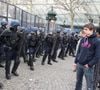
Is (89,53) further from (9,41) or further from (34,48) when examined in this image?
(34,48)

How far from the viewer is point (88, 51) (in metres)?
7.49

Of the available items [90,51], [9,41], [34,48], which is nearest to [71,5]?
[34,48]

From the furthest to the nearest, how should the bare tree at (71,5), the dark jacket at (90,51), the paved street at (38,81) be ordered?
the bare tree at (71,5)
the paved street at (38,81)
the dark jacket at (90,51)

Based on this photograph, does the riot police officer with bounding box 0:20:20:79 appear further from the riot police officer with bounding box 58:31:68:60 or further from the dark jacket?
the riot police officer with bounding box 58:31:68:60

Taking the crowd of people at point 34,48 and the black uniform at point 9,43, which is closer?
the crowd of people at point 34,48

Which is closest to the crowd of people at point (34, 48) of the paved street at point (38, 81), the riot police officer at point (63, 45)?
the riot police officer at point (63, 45)

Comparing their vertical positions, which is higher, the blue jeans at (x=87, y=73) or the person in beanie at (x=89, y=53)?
the person in beanie at (x=89, y=53)

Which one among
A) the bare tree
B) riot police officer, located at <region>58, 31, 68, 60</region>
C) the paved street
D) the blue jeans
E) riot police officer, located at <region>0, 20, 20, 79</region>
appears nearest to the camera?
the blue jeans

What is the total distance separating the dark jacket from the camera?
7.41 metres

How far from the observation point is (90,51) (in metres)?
7.49

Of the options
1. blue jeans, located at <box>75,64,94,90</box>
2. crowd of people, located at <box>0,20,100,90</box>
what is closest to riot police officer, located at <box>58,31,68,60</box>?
crowd of people, located at <box>0,20,100,90</box>

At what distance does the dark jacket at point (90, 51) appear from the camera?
741 centimetres

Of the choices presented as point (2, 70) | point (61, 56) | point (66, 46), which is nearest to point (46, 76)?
point (2, 70)

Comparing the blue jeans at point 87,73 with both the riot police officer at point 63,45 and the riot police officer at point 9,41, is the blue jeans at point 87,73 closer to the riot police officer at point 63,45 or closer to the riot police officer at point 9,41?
the riot police officer at point 9,41
